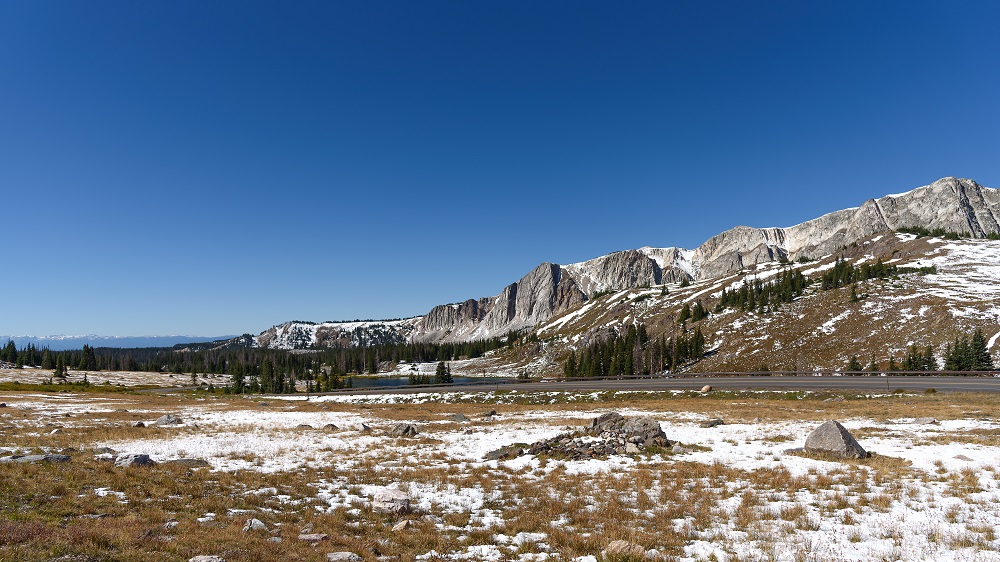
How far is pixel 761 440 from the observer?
80.7ft

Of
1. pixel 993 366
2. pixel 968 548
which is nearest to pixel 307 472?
pixel 968 548

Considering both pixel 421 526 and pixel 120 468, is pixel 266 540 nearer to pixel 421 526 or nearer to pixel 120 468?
pixel 421 526

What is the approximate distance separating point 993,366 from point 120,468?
374ft

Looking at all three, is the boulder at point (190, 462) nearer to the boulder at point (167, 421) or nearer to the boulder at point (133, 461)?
the boulder at point (133, 461)

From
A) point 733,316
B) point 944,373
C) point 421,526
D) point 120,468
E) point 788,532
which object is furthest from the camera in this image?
point 733,316

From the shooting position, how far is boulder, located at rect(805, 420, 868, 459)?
19.6 m

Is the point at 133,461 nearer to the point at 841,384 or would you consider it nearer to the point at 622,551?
the point at 622,551

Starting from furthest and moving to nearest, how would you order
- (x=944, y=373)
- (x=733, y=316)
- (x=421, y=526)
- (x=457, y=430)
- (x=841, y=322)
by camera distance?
1. (x=733, y=316)
2. (x=841, y=322)
3. (x=944, y=373)
4. (x=457, y=430)
5. (x=421, y=526)

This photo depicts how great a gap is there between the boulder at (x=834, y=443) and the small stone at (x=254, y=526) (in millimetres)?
22621

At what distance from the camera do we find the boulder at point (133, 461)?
17.8 m

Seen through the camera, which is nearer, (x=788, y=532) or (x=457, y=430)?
(x=788, y=532)

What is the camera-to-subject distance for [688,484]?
1648cm

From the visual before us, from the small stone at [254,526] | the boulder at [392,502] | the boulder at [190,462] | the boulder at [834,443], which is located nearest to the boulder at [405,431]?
the boulder at [190,462]

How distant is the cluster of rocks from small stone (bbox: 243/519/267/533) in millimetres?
12675
